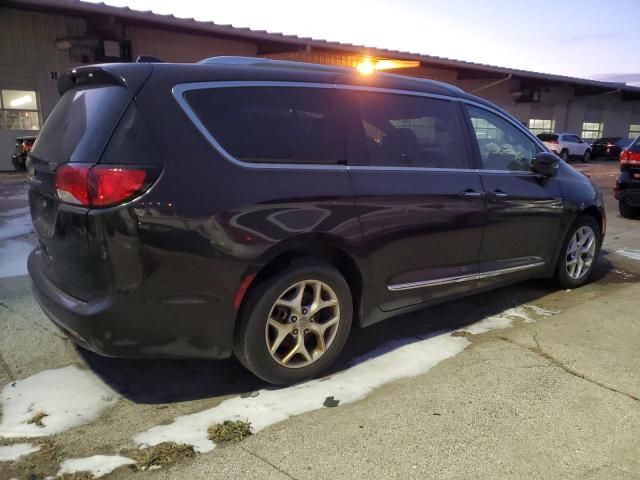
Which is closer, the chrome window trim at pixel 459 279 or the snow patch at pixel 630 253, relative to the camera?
the chrome window trim at pixel 459 279

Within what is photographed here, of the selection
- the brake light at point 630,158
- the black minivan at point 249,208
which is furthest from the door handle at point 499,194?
the brake light at point 630,158

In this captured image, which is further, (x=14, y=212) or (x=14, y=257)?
(x=14, y=212)

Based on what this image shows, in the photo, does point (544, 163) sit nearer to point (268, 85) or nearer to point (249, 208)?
point (268, 85)

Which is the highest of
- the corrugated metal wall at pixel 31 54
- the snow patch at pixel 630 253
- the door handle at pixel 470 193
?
the corrugated metal wall at pixel 31 54

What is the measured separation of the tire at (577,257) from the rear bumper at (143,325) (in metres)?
3.49

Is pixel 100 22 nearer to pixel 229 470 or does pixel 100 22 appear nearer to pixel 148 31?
pixel 148 31

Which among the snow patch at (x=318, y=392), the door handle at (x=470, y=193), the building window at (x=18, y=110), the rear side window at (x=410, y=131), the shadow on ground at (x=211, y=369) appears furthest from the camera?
the building window at (x=18, y=110)

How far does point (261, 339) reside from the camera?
2848mm

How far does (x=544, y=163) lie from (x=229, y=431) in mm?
3382

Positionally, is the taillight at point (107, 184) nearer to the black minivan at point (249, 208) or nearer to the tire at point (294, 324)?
the black minivan at point (249, 208)

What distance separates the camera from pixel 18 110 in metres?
14.9

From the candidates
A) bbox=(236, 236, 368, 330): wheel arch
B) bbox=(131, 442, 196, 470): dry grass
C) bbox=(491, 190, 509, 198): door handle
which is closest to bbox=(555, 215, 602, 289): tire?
bbox=(491, 190, 509, 198): door handle

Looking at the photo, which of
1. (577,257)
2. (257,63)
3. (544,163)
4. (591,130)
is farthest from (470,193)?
(591,130)

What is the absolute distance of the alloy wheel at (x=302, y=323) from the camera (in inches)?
115
